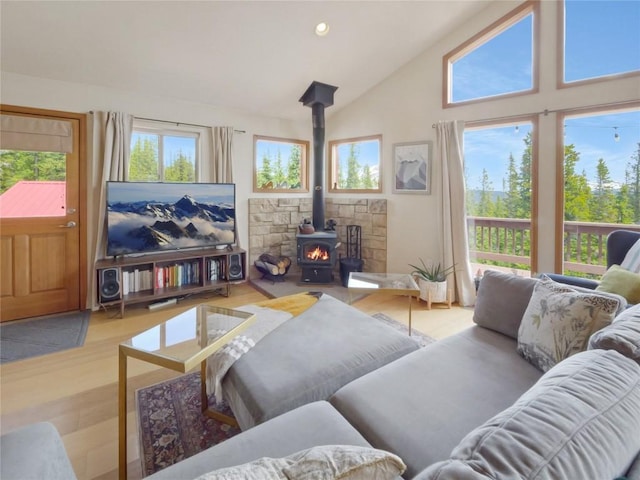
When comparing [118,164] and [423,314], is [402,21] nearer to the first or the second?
[423,314]

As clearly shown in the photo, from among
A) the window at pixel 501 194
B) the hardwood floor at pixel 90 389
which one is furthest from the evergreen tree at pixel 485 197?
the hardwood floor at pixel 90 389

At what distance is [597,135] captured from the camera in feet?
9.94

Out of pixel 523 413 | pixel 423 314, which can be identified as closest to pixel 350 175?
pixel 423 314

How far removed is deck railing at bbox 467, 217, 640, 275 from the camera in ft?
10.2

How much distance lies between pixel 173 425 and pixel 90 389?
0.77 metres

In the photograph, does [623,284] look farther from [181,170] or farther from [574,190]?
[181,170]

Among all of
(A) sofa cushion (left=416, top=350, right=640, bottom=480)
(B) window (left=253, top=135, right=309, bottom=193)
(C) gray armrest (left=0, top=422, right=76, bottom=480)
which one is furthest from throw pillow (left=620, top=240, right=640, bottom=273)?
(B) window (left=253, top=135, right=309, bottom=193)

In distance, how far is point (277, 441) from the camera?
3.30 feet

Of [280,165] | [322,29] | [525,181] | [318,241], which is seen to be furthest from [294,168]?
[525,181]

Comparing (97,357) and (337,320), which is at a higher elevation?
(337,320)

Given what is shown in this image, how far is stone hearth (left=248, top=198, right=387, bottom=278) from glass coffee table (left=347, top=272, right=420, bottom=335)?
1.37 metres

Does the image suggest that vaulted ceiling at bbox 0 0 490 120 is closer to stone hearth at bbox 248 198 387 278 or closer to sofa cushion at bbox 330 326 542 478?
stone hearth at bbox 248 198 387 278

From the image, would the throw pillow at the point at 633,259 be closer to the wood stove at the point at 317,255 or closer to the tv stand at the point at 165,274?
the wood stove at the point at 317,255

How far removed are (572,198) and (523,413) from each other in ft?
10.8
